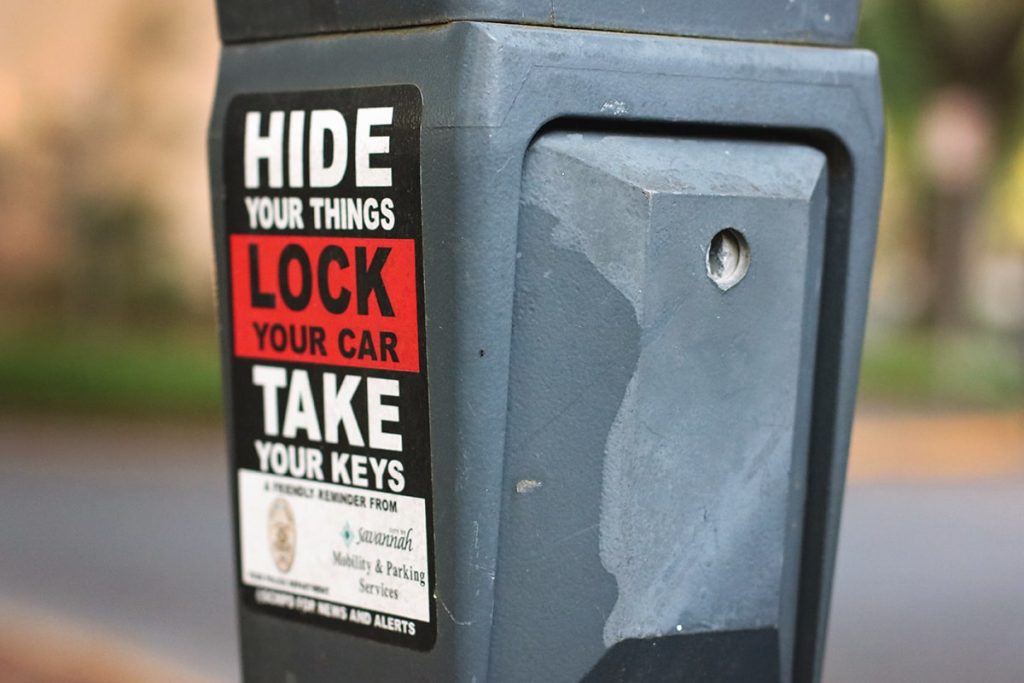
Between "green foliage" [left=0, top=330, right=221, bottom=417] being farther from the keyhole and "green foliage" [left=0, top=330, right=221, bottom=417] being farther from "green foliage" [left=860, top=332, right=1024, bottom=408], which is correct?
the keyhole

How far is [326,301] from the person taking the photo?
2162 mm

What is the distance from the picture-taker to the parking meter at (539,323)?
2.00 m

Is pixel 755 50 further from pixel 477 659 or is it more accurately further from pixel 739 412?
pixel 477 659

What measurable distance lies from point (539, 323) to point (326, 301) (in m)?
0.32

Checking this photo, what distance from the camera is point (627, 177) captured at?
202 centimetres

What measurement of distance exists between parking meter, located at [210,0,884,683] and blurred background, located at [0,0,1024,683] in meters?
7.64

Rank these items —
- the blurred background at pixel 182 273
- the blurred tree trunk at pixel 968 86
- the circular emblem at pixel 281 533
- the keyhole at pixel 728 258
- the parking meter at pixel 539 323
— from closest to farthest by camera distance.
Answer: the parking meter at pixel 539 323 < the keyhole at pixel 728 258 < the circular emblem at pixel 281 533 < the blurred background at pixel 182 273 < the blurred tree trunk at pixel 968 86

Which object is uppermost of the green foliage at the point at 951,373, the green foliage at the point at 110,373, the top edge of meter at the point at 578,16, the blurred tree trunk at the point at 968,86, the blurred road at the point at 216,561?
the top edge of meter at the point at 578,16

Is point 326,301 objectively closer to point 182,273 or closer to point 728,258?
point 728,258

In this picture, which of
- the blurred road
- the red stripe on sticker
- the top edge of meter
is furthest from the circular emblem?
the blurred road

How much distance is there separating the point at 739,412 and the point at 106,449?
1109cm

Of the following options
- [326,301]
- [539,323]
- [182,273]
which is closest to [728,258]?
[539,323]

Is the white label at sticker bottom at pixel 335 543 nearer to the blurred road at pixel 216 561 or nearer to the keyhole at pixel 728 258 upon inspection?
the keyhole at pixel 728 258

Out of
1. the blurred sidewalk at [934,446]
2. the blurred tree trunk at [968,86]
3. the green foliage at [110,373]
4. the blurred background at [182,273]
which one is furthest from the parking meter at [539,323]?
the blurred tree trunk at [968,86]
